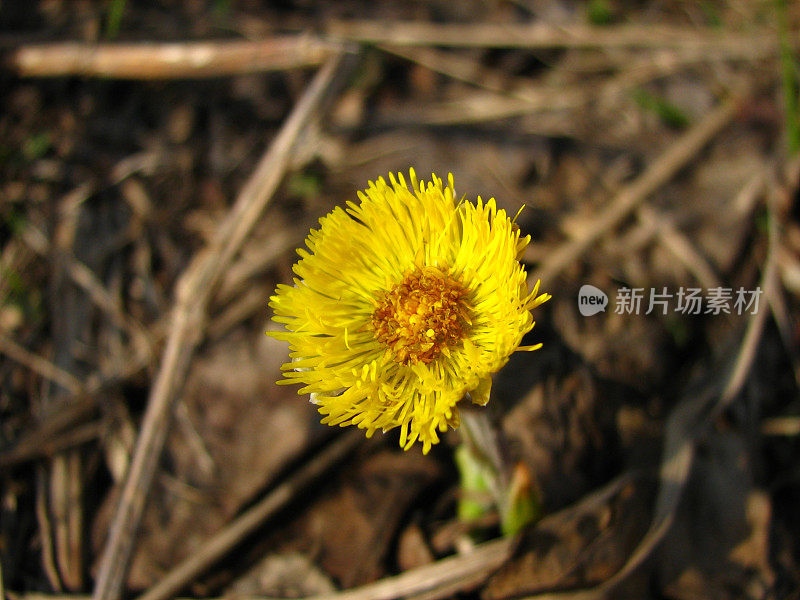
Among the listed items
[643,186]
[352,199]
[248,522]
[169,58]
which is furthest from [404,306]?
[169,58]

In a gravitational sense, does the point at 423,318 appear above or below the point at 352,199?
below

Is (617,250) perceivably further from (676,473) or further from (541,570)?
(541,570)

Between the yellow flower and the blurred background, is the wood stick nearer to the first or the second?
the blurred background

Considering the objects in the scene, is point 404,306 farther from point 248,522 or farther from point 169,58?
point 169,58

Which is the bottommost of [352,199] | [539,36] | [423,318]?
[423,318]

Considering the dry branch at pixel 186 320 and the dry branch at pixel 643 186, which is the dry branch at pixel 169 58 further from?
the dry branch at pixel 643 186

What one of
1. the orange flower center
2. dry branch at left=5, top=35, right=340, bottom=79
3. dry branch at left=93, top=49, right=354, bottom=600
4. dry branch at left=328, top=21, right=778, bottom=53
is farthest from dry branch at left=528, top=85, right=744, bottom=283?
dry branch at left=5, top=35, right=340, bottom=79

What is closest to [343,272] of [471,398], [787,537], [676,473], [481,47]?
[471,398]

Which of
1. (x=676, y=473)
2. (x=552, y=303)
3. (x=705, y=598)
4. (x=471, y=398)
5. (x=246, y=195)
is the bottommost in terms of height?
(x=705, y=598)
